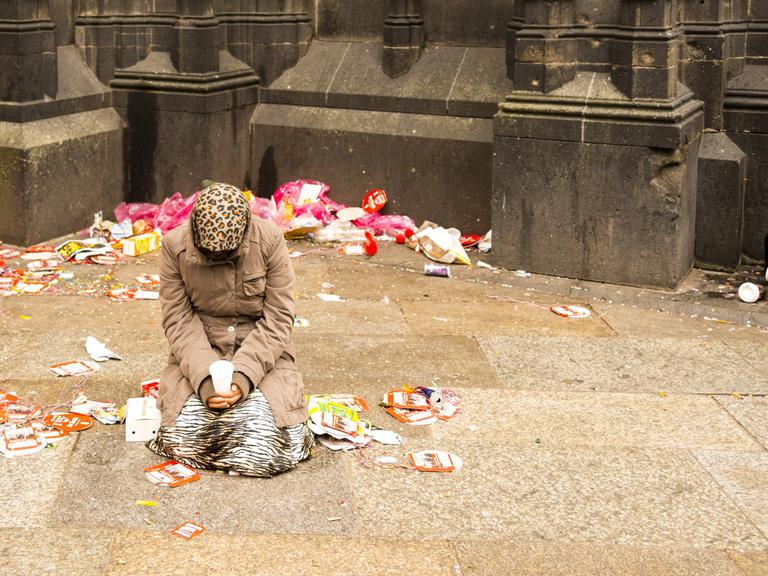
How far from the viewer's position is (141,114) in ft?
34.0

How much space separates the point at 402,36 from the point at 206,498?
6.08 metres

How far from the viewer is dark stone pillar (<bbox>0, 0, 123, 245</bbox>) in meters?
9.26

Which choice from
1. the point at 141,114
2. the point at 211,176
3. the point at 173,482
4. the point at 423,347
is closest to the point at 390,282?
the point at 423,347

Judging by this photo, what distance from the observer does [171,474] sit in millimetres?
5223

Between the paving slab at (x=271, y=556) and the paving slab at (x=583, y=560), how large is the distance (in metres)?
0.14

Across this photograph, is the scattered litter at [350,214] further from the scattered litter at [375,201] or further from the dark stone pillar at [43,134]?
the dark stone pillar at [43,134]

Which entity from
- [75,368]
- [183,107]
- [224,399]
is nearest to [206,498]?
[224,399]

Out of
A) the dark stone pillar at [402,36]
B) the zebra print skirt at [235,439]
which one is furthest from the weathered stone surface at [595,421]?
the dark stone pillar at [402,36]

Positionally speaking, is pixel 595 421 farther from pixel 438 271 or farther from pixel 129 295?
pixel 129 295

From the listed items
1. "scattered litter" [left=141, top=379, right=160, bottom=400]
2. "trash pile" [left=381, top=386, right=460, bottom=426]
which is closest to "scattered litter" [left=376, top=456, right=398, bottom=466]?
"trash pile" [left=381, top=386, right=460, bottom=426]

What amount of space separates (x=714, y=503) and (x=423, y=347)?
8.12 ft

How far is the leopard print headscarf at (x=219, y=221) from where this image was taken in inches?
200

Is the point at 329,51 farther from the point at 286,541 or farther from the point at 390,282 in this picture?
the point at 286,541

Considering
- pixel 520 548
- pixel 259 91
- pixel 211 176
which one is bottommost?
pixel 520 548
